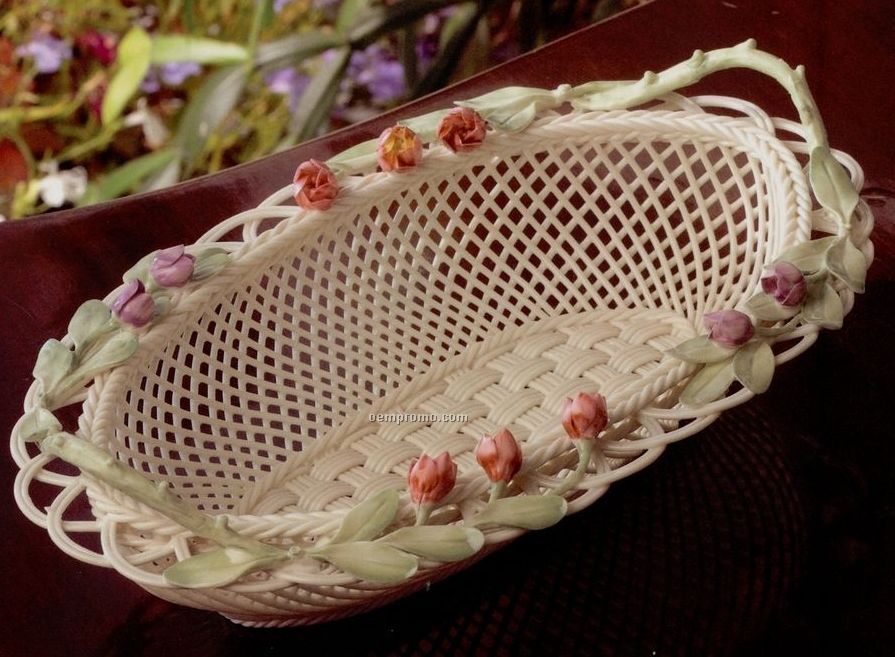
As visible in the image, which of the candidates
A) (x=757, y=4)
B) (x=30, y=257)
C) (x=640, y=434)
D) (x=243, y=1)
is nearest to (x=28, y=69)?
(x=243, y=1)

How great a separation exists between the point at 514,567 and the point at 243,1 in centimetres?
105

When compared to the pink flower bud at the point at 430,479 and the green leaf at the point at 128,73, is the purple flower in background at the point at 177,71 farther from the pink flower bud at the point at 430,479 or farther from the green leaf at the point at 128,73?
the pink flower bud at the point at 430,479

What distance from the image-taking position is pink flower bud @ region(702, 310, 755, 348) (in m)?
0.58

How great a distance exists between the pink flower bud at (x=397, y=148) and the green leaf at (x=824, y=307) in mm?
273

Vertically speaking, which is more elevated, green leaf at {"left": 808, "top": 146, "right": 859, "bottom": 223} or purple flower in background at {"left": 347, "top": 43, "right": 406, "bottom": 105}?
green leaf at {"left": 808, "top": 146, "right": 859, "bottom": 223}

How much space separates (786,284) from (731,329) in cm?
4

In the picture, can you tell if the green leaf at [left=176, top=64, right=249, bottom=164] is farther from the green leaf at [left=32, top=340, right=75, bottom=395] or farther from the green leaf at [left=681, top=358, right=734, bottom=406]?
the green leaf at [left=681, top=358, right=734, bottom=406]

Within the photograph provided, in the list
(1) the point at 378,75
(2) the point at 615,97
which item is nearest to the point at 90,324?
(2) the point at 615,97

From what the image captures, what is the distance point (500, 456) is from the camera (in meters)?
0.53

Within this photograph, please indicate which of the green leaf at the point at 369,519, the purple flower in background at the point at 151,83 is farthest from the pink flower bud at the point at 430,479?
the purple flower in background at the point at 151,83

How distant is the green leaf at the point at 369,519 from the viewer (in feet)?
1.69

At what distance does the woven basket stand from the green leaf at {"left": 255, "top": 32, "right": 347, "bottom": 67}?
40cm

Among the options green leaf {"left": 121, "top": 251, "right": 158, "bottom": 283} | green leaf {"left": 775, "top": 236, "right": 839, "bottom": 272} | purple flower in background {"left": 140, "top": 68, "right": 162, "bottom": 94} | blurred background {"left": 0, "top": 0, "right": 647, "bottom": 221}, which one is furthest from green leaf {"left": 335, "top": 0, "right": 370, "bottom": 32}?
green leaf {"left": 775, "top": 236, "right": 839, "bottom": 272}

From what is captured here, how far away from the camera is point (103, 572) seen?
623 mm
